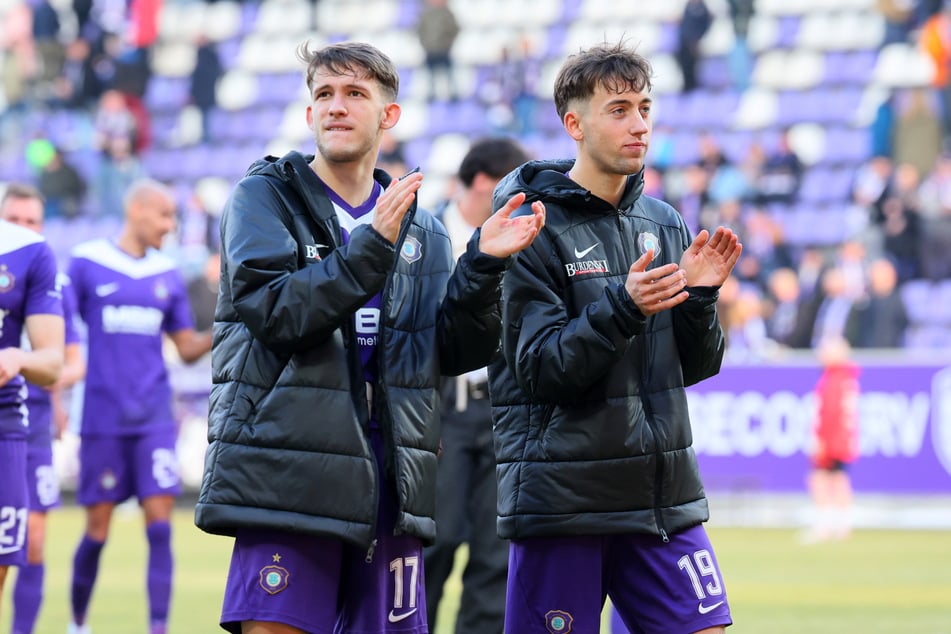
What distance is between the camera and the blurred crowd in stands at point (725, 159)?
1897 cm

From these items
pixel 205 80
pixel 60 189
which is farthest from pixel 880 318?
pixel 205 80

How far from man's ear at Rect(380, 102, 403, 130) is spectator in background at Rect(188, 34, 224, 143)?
73.0 feet

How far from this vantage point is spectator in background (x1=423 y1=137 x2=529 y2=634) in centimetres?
722

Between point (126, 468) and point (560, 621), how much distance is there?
498 centimetres

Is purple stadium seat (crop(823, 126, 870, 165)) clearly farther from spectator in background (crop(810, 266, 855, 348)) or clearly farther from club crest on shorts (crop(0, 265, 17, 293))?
club crest on shorts (crop(0, 265, 17, 293))

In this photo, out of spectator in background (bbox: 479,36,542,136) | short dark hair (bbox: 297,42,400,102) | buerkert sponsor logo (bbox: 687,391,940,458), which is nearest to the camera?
short dark hair (bbox: 297,42,400,102)

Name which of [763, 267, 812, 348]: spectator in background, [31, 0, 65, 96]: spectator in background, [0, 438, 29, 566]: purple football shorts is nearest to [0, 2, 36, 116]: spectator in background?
[31, 0, 65, 96]: spectator in background

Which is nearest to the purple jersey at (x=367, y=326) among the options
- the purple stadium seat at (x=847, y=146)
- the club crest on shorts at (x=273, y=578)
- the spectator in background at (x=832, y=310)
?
the club crest on shorts at (x=273, y=578)

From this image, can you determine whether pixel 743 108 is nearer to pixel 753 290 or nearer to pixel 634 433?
pixel 753 290

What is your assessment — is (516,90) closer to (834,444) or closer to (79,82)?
(79,82)

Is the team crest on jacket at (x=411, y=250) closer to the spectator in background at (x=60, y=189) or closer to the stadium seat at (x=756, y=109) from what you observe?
the stadium seat at (x=756, y=109)

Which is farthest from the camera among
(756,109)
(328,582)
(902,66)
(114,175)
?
(114,175)

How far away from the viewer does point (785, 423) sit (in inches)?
653

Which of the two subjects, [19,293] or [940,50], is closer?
[19,293]
